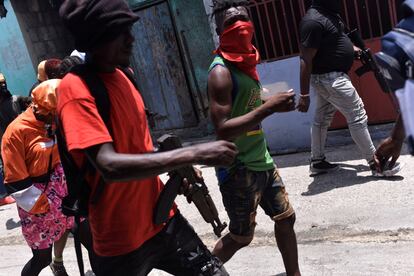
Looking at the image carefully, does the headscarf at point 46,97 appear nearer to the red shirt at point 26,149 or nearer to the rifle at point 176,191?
the red shirt at point 26,149

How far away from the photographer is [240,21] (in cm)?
289

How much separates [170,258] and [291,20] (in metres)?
3.96

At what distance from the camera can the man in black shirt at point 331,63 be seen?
4.55m

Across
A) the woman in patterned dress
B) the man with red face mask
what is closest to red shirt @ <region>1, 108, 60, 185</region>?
the woman in patterned dress

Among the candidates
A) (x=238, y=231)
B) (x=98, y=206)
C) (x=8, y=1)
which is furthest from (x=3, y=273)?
(x=8, y=1)

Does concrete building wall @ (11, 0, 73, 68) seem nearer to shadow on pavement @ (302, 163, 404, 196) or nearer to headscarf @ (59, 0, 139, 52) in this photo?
shadow on pavement @ (302, 163, 404, 196)

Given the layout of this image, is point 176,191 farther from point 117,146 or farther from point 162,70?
point 162,70

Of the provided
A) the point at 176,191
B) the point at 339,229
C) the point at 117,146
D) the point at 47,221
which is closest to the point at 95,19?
the point at 117,146

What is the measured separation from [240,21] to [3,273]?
3179 millimetres

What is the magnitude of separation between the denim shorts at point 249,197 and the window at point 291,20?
3.06m

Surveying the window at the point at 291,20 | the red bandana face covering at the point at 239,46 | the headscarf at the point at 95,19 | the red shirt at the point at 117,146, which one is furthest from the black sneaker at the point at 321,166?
the headscarf at the point at 95,19

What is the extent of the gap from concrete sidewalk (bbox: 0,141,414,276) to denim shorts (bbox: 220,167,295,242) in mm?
722

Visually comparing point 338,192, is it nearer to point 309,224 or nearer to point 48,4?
point 309,224

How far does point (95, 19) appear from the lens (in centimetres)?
199
